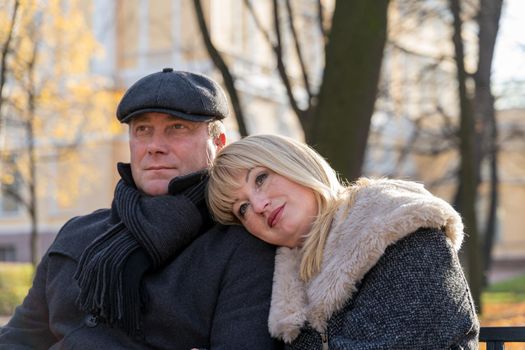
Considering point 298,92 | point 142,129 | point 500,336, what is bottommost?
point 298,92

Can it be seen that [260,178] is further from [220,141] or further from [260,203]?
[220,141]

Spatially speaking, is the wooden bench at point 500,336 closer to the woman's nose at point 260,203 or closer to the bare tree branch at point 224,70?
the woman's nose at point 260,203

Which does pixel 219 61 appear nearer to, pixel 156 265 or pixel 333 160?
pixel 333 160

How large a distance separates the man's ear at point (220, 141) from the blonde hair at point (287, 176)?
373 mm

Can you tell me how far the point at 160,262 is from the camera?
12.6 ft

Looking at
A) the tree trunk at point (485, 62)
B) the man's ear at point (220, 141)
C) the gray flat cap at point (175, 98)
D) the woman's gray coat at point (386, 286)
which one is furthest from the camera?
the tree trunk at point (485, 62)

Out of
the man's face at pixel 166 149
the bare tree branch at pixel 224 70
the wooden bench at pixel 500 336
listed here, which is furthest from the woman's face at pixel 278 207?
the bare tree branch at pixel 224 70

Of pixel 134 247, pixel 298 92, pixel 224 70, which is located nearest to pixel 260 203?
pixel 134 247

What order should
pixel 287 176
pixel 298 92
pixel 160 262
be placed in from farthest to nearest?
1. pixel 298 92
2. pixel 160 262
3. pixel 287 176

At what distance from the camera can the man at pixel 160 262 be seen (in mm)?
3713

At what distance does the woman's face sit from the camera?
3598 mm

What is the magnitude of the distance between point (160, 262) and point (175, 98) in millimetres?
637

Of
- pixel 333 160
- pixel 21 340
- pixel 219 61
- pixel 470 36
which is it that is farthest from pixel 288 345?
pixel 470 36

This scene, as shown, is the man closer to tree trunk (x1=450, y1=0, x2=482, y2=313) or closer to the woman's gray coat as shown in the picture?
the woman's gray coat
